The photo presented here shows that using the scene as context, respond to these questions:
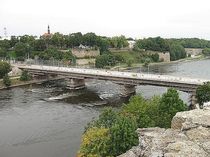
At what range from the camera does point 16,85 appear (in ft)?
337

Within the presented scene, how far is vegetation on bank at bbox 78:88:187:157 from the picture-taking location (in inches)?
1308

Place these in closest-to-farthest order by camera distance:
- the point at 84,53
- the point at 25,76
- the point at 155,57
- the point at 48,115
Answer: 1. the point at 48,115
2. the point at 25,76
3. the point at 84,53
4. the point at 155,57

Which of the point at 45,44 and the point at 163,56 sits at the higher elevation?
the point at 45,44

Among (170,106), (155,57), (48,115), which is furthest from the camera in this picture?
(155,57)

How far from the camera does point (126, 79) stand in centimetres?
8588

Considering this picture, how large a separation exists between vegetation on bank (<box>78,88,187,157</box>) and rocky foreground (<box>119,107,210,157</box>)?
1603mm

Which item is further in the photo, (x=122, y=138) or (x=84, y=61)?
(x=84, y=61)

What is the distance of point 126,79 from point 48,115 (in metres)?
25.0

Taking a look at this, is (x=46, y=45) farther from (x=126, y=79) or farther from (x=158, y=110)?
(x=158, y=110)

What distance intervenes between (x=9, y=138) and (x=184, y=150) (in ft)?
118

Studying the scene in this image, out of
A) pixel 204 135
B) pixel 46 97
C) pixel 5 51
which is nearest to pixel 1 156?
pixel 204 135

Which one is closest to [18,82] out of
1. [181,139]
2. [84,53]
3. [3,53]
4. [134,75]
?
[134,75]

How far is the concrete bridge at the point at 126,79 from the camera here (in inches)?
2985

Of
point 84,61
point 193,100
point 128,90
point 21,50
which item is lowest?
point 193,100
